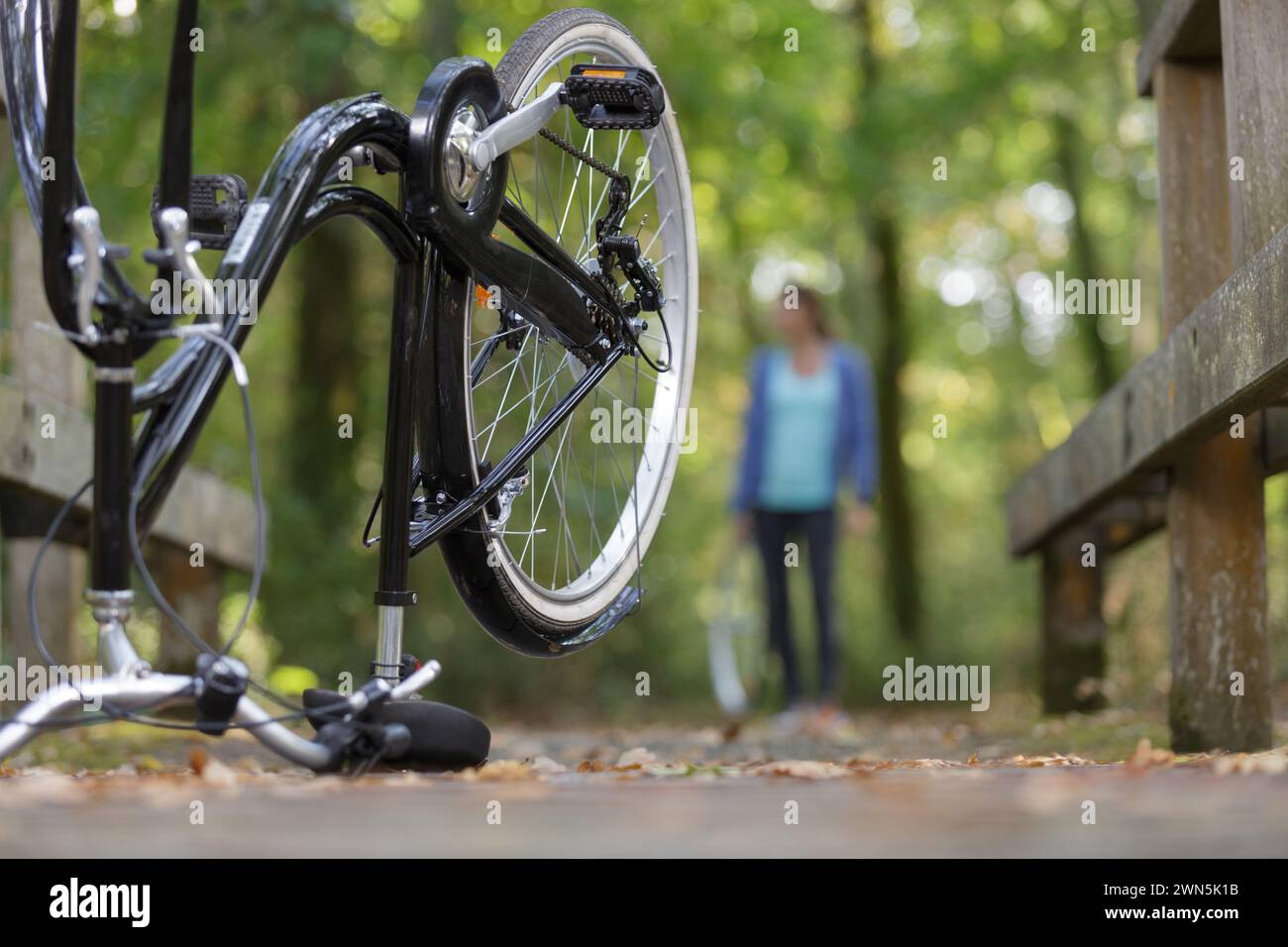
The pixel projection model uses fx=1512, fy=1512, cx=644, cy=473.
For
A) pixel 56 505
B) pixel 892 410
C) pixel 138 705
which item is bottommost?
pixel 138 705

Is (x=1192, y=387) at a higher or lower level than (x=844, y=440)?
lower

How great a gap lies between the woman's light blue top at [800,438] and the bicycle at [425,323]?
295cm

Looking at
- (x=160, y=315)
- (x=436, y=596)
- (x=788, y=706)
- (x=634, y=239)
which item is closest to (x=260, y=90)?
(x=436, y=596)

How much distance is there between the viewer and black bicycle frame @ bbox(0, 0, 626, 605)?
165 centimetres

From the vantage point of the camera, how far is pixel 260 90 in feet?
26.1

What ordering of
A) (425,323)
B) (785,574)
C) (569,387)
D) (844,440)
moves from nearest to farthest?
(425,323) → (569,387) → (785,574) → (844,440)

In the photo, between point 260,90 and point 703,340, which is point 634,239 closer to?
point 260,90

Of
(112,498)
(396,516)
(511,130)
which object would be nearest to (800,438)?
(511,130)

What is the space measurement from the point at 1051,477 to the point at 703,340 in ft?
32.8

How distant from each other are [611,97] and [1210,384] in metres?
1.18

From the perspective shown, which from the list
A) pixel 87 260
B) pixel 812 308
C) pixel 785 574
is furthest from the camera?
pixel 812 308

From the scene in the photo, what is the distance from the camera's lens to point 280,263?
1.94m

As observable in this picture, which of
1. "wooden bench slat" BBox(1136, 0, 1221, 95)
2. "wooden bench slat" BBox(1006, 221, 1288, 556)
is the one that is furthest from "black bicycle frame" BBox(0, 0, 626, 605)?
"wooden bench slat" BBox(1136, 0, 1221, 95)

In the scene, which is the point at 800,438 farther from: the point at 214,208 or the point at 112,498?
the point at 112,498
